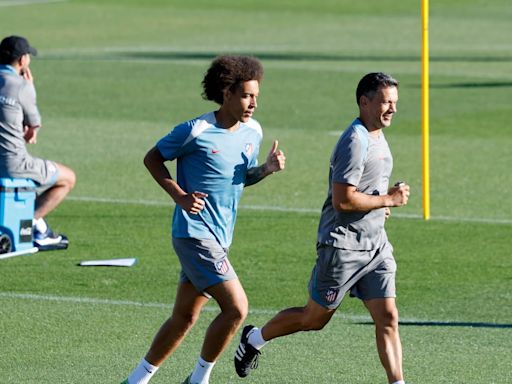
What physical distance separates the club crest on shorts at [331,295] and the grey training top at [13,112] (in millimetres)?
6124

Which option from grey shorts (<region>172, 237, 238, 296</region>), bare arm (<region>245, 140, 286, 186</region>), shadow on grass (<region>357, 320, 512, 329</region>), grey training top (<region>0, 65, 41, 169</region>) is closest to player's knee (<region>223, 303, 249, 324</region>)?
grey shorts (<region>172, 237, 238, 296</region>)

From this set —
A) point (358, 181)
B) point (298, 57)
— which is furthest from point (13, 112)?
point (298, 57)

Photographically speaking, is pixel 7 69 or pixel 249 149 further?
pixel 7 69

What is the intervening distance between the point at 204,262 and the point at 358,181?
105 centimetres

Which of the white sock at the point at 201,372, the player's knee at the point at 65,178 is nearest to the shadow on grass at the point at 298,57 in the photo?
the player's knee at the point at 65,178

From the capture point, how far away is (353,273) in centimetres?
962

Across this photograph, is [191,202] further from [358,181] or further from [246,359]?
[246,359]

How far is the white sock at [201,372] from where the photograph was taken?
974 centimetres

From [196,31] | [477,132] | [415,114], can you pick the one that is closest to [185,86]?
[415,114]

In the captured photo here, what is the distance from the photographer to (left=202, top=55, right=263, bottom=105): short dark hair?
9.56m

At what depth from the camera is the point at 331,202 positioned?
965 centimetres

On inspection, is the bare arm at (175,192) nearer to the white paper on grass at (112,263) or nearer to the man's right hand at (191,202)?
the man's right hand at (191,202)

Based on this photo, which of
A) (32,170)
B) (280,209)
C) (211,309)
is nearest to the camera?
(211,309)

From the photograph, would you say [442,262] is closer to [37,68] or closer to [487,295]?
[487,295]
